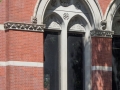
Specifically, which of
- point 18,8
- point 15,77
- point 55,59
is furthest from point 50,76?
point 18,8

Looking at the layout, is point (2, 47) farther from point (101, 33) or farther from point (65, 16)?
point (101, 33)

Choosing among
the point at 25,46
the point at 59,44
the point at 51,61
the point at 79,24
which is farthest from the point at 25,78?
the point at 79,24

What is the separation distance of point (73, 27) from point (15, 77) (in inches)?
121

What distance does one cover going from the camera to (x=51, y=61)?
1473 cm

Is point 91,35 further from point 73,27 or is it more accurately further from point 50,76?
point 50,76

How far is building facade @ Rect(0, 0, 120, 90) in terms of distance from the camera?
13570 mm

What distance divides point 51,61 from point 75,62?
99 centimetres

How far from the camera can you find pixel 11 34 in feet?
44.5

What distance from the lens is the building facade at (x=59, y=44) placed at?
1357 centimetres

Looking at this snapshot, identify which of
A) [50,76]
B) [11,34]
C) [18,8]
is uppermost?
[18,8]

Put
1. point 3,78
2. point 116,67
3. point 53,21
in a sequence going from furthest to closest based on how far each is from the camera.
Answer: point 116,67 < point 53,21 < point 3,78

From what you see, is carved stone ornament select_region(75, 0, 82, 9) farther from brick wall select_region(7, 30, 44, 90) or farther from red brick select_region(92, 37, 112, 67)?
brick wall select_region(7, 30, 44, 90)

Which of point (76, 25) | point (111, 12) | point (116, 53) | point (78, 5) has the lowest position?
point (116, 53)

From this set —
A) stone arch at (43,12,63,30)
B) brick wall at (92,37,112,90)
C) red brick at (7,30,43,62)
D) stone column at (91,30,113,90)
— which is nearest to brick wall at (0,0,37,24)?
red brick at (7,30,43,62)
